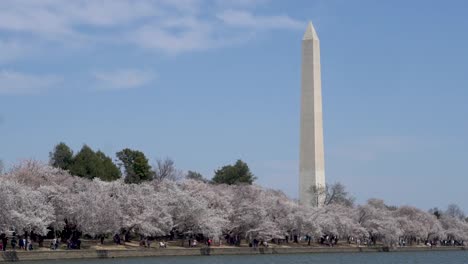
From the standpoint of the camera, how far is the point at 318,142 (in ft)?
302

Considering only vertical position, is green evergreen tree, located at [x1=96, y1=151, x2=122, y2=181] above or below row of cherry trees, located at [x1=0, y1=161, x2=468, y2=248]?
above

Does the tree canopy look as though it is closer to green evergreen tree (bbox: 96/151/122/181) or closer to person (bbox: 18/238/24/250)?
green evergreen tree (bbox: 96/151/122/181)

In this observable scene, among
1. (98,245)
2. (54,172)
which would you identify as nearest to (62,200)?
(98,245)

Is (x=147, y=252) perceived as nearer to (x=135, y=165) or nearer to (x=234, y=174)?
(x=135, y=165)

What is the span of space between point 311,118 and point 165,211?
3124 cm

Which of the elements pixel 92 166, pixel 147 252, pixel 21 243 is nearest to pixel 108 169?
pixel 92 166

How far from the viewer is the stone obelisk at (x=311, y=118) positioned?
91500 millimetres

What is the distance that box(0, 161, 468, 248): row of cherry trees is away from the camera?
54062 mm

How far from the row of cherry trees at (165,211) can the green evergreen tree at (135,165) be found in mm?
10042

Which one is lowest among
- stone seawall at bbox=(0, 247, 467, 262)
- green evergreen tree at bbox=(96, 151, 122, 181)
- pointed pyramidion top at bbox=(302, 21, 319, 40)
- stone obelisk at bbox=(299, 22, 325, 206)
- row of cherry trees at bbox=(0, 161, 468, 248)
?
stone seawall at bbox=(0, 247, 467, 262)

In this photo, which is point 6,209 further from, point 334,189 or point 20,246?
point 334,189

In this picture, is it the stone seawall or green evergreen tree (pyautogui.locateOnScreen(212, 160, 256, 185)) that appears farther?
green evergreen tree (pyautogui.locateOnScreen(212, 160, 256, 185))

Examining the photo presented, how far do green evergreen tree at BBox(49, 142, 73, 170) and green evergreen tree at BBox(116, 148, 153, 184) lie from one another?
6.35m

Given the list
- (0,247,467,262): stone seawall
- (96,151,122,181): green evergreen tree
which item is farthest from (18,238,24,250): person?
(96,151,122,181): green evergreen tree
